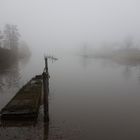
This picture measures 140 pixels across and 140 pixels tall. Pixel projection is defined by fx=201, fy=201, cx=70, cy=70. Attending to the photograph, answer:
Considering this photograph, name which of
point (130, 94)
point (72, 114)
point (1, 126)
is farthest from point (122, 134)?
point (130, 94)

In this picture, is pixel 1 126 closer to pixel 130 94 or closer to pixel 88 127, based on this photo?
pixel 88 127

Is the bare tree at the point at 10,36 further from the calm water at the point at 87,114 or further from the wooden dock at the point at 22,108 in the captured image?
the wooden dock at the point at 22,108

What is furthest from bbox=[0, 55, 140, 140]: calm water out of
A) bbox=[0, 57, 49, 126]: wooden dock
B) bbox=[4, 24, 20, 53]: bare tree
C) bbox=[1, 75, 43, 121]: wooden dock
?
bbox=[4, 24, 20, 53]: bare tree

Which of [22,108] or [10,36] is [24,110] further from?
[10,36]

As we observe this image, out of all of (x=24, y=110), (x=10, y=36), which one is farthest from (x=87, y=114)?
(x=10, y=36)

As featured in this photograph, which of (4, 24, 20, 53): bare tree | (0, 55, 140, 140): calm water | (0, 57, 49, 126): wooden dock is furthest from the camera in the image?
(4, 24, 20, 53): bare tree

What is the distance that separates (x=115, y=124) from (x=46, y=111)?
5.19m

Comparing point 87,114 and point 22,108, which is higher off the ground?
point 22,108

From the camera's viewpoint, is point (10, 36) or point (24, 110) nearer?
point (24, 110)

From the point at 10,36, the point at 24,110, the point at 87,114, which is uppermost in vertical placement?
the point at 10,36

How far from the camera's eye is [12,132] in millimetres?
12969

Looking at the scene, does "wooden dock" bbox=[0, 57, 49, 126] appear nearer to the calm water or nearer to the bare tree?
the calm water

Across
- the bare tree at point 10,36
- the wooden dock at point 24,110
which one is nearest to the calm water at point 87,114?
the wooden dock at point 24,110

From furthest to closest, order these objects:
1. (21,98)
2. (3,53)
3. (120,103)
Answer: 1. (3,53)
2. (120,103)
3. (21,98)
